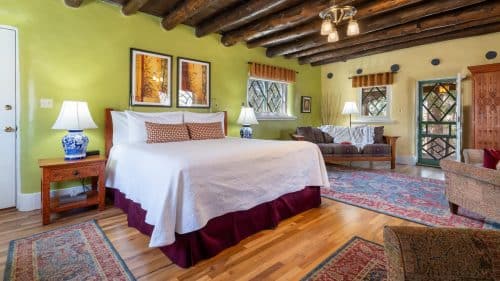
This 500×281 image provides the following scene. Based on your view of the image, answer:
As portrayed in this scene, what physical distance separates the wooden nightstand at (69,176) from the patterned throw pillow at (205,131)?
1.05m

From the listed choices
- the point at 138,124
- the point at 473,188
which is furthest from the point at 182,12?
the point at 473,188

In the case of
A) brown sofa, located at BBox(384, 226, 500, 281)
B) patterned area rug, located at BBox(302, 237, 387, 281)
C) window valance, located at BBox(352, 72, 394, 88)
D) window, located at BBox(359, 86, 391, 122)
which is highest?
window valance, located at BBox(352, 72, 394, 88)

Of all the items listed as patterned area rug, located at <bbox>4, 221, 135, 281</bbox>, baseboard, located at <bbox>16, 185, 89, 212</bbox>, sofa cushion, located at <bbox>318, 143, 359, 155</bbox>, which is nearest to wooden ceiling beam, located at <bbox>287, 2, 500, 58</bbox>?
sofa cushion, located at <bbox>318, 143, 359, 155</bbox>

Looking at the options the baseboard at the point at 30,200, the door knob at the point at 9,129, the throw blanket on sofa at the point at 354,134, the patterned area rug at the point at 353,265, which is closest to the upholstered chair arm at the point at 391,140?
the throw blanket on sofa at the point at 354,134

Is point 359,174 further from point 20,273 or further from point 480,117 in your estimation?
point 20,273

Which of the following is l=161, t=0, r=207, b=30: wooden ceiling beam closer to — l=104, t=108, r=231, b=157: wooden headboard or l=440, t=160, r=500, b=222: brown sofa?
l=104, t=108, r=231, b=157: wooden headboard

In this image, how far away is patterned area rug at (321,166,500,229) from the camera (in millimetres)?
2414

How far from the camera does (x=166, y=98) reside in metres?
3.64

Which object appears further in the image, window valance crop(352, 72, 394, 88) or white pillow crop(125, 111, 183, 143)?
window valance crop(352, 72, 394, 88)

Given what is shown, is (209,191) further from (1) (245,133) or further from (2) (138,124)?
(1) (245,133)

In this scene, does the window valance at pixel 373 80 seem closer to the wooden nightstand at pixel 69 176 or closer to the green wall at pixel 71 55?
the green wall at pixel 71 55

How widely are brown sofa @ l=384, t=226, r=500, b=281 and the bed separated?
120 cm

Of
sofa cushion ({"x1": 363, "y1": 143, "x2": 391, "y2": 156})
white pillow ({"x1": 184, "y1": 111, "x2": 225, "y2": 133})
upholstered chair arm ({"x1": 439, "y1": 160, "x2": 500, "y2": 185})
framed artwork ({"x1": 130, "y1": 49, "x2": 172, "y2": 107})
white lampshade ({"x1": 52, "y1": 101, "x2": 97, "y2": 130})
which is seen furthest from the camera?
sofa cushion ({"x1": 363, "y1": 143, "x2": 391, "y2": 156})

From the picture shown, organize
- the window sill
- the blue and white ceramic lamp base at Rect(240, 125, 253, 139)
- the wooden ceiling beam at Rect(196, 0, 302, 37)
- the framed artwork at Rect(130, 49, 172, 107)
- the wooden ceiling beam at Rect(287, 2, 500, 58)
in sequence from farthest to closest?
the window sill, the blue and white ceramic lamp base at Rect(240, 125, 253, 139), the framed artwork at Rect(130, 49, 172, 107), the wooden ceiling beam at Rect(287, 2, 500, 58), the wooden ceiling beam at Rect(196, 0, 302, 37)
